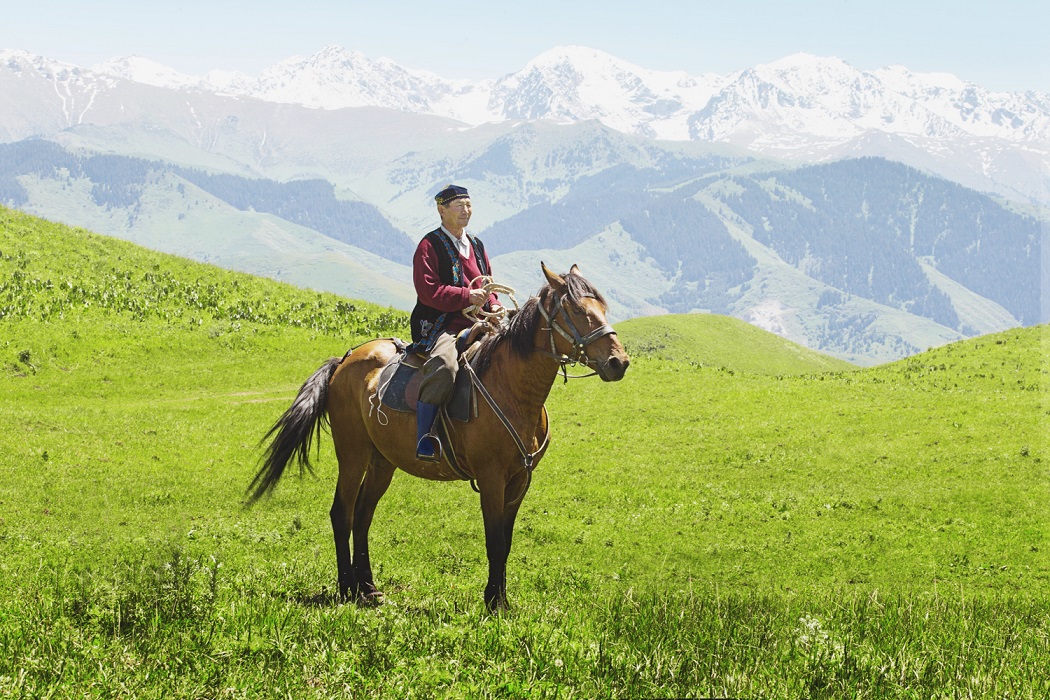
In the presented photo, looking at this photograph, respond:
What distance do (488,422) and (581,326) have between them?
5.51 ft

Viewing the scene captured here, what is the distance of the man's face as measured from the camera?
10.5 metres

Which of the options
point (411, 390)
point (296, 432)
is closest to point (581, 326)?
point (411, 390)

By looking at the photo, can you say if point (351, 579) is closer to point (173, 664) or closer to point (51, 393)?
point (173, 664)

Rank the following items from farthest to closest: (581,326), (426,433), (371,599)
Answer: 1. (371,599)
2. (426,433)
3. (581,326)

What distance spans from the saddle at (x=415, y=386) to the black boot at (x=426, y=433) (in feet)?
0.61

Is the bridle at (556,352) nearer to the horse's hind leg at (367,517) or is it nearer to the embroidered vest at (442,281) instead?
the embroidered vest at (442,281)

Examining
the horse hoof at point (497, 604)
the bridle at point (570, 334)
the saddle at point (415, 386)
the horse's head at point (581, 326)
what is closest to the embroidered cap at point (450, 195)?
the saddle at point (415, 386)

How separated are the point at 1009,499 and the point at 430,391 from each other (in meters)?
15.3

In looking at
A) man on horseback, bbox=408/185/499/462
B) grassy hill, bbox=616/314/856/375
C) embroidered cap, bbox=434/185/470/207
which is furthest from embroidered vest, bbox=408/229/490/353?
grassy hill, bbox=616/314/856/375

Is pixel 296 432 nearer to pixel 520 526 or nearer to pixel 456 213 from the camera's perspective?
pixel 456 213

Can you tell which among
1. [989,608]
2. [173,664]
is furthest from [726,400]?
[173,664]

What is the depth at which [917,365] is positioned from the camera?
3828 centimetres

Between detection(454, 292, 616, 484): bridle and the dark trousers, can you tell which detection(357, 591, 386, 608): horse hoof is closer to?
detection(454, 292, 616, 484): bridle

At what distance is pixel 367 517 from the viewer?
11.7m
